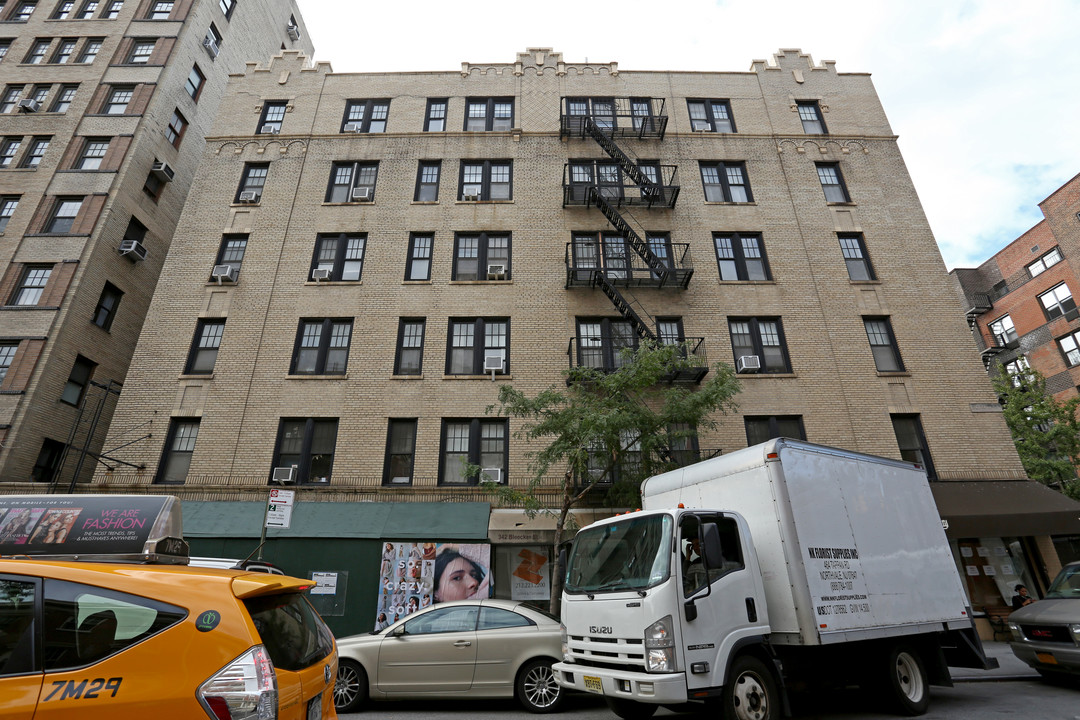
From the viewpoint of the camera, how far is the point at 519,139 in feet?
69.2

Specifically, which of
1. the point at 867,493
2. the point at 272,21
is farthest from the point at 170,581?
the point at 272,21

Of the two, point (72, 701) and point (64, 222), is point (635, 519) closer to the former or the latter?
point (72, 701)

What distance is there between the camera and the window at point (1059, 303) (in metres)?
31.5

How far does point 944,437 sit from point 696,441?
311 inches

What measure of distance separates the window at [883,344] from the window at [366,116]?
19.5 meters

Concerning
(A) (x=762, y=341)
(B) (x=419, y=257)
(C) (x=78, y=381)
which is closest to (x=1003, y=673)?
(A) (x=762, y=341)

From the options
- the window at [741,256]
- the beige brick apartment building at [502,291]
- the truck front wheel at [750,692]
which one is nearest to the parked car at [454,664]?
the truck front wheel at [750,692]

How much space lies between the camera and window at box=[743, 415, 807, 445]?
16594 mm

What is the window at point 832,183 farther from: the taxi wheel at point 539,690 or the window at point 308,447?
the window at point 308,447

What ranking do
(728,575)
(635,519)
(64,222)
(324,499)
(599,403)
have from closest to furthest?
1. (728,575)
2. (635,519)
3. (599,403)
4. (324,499)
5. (64,222)

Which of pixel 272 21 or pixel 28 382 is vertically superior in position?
pixel 272 21

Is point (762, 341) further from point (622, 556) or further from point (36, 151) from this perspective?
point (36, 151)

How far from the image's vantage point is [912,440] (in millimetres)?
16812

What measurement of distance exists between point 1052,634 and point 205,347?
862 inches
